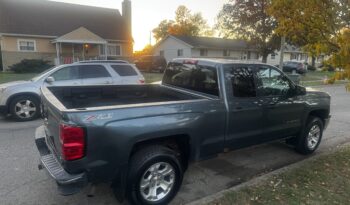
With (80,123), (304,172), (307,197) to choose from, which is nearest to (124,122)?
(80,123)

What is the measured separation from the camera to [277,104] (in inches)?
180

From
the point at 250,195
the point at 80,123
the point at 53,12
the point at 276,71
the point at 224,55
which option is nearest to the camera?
A: the point at 80,123

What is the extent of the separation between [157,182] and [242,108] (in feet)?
5.38

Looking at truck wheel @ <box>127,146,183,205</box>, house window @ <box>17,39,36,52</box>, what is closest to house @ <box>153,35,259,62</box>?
house window @ <box>17,39,36,52</box>

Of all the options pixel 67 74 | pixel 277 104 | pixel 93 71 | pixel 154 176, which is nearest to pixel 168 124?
pixel 154 176

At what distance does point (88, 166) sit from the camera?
9.48 feet

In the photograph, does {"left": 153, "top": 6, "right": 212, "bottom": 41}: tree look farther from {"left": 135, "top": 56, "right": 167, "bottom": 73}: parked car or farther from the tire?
the tire

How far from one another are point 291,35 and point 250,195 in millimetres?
3021

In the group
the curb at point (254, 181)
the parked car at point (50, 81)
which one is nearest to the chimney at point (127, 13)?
the parked car at point (50, 81)

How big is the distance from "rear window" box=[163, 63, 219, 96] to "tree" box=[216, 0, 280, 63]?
927 inches

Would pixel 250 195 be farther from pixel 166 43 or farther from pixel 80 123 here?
pixel 166 43

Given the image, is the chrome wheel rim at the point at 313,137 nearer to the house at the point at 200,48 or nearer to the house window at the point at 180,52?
the house at the point at 200,48

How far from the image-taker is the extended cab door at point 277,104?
4.48 meters

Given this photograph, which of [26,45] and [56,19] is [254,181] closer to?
[26,45]
